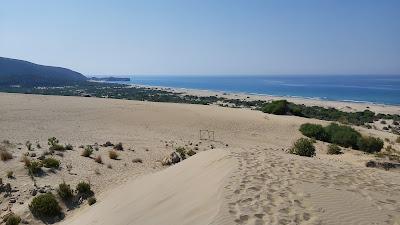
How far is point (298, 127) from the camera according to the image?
32.0 metres

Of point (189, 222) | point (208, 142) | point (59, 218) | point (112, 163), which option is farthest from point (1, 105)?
point (189, 222)

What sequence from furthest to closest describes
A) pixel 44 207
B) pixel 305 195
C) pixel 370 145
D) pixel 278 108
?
pixel 278 108 < pixel 370 145 < pixel 44 207 < pixel 305 195

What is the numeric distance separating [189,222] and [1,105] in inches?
1244

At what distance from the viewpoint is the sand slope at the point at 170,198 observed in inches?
352

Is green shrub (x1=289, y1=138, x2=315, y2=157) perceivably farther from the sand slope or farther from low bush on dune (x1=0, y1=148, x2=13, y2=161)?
low bush on dune (x1=0, y1=148, x2=13, y2=161)

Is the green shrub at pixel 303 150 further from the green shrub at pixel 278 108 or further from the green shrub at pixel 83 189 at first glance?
the green shrub at pixel 278 108

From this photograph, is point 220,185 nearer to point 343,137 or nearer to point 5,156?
point 5,156

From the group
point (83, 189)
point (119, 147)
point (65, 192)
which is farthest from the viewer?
point (119, 147)

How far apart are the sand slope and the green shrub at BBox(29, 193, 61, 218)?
2.50ft

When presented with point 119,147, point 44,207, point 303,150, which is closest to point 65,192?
point 44,207

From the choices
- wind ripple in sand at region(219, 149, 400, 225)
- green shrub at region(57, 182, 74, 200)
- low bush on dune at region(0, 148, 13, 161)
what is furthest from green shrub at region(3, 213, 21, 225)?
wind ripple in sand at region(219, 149, 400, 225)

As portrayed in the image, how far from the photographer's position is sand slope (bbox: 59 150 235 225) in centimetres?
893

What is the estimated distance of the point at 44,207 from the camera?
11844mm

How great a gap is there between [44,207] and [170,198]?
3928 mm
